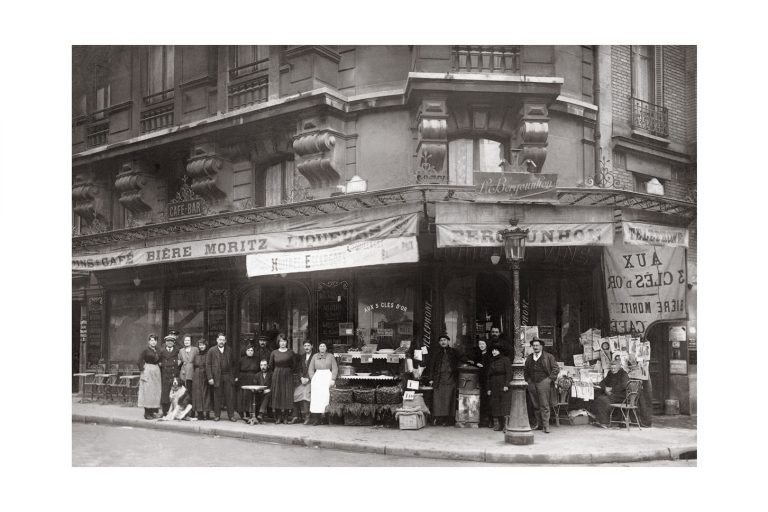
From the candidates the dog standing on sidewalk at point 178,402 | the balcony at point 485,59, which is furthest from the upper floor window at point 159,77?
the dog standing on sidewalk at point 178,402

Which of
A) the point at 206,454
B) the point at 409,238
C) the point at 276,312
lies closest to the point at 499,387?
the point at 409,238

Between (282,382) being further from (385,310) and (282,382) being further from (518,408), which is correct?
(518,408)

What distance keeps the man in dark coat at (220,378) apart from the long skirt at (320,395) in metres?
1.73

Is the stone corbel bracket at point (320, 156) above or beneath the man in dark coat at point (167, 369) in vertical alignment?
above

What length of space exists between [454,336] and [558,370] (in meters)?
2.09

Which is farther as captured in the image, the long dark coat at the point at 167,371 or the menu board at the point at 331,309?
the menu board at the point at 331,309

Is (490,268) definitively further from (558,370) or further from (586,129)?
(586,129)

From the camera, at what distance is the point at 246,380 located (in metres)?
13.0

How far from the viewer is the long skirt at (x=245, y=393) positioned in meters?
12.9

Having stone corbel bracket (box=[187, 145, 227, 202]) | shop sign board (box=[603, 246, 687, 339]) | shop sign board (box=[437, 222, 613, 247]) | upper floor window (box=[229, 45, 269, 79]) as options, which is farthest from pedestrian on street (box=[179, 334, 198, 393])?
shop sign board (box=[603, 246, 687, 339])

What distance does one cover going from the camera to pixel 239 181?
14.4m

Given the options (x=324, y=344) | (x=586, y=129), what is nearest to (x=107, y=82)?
(x=324, y=344)

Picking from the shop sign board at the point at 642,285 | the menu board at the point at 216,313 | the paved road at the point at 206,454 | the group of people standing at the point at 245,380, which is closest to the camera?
the paved road at the point at 206,454

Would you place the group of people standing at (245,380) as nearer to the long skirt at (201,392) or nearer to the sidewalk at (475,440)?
the long skirt at (201,392)
